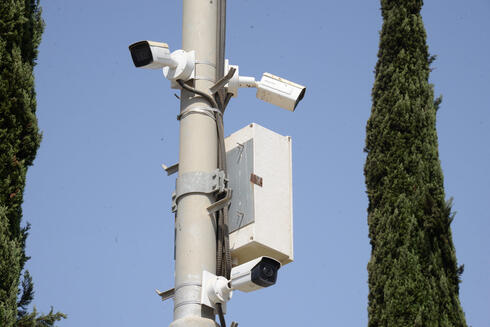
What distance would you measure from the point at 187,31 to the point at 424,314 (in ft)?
18.6

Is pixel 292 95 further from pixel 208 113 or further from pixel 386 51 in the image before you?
pixel 386 51

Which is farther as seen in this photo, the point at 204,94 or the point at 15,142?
the point at 15,142

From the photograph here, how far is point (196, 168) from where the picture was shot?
4.13 meters

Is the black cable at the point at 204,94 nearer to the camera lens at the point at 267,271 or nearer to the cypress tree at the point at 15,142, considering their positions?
the camera lens at the point at 267,271

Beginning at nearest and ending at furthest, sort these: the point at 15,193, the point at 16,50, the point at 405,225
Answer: the point at 15,193 → the point at 16,50 → the point at 405,225

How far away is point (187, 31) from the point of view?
4.43 meters

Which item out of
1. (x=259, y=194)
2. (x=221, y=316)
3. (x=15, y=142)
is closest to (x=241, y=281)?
(x=221, y=316)

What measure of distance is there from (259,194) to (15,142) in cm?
420

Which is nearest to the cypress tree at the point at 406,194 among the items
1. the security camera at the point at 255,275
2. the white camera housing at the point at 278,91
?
the white camera housing at the point at 278,91

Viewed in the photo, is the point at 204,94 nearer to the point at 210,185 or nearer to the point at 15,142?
the point at 210,185

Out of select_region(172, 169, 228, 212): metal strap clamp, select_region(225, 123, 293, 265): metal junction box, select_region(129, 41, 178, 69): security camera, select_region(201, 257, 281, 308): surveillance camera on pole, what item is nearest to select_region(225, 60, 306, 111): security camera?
select_region(225, 123, 293, 265): metal junction box

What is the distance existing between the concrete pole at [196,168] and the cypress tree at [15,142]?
11.0 ft

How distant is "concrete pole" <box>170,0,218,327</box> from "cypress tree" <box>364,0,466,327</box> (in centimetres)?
548

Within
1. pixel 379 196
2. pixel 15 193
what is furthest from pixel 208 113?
pixel 379 196
